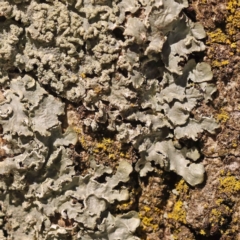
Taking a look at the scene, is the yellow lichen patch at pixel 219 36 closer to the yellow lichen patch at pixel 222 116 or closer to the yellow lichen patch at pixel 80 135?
the yellow lichen patch at pixel 222 116

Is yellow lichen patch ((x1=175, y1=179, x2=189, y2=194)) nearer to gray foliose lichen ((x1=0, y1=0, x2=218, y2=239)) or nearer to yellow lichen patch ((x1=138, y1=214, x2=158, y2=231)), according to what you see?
gray foliose lichen ((x1=0, y1=0, x2=218, y2=239))

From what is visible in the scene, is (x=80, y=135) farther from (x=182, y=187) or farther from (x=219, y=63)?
(x=219, y=63)

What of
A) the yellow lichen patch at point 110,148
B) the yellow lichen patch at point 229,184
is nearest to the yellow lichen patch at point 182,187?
the yellow lichen patch at point 229,184

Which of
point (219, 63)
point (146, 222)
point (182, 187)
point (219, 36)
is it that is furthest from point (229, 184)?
point (219, 36)

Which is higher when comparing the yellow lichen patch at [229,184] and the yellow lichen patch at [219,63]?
the yellow lichen patch at [219,63]

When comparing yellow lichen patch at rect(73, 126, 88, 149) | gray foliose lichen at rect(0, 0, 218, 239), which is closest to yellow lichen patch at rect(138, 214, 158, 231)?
gray foliose lichen at rect(0, 0, 218, 239)

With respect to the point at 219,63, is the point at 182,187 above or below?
below

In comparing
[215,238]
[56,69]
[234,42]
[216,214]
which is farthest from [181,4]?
[215,238]
